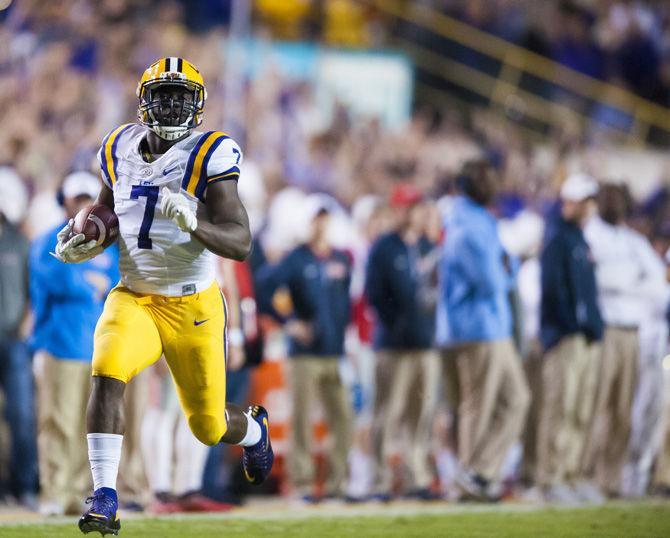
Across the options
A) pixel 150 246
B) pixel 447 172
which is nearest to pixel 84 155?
pixel 150 246

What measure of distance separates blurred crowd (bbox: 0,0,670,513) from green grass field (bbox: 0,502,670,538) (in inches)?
29.2

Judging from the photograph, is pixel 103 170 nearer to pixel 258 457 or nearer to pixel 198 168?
pixel 198 168

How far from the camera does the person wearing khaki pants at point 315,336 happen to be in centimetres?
987

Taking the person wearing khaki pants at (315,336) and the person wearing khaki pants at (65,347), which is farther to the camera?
the person wearing khaki pants at (315,336)

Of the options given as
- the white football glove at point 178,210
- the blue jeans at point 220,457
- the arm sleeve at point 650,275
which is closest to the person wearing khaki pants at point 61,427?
the blue jeans at point 220,457

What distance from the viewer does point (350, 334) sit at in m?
11.2

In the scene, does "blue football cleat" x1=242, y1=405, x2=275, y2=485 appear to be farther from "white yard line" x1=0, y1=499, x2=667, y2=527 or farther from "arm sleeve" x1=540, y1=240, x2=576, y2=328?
"arm sleeve" x1=540, y1=240, x2=576, y2=328

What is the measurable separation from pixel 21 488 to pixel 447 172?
7.60 m

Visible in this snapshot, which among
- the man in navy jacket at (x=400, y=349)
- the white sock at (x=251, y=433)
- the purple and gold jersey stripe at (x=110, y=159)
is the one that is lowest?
the white sock at (x=251, y=433)

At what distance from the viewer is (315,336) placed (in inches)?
393

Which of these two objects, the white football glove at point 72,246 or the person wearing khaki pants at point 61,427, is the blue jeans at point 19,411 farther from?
the white football glove at point 72,246

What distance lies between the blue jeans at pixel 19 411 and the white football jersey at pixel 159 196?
9.46 feet

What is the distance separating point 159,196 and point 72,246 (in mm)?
437

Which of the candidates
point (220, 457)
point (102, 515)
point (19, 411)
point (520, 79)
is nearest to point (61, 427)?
point (19, 411)
